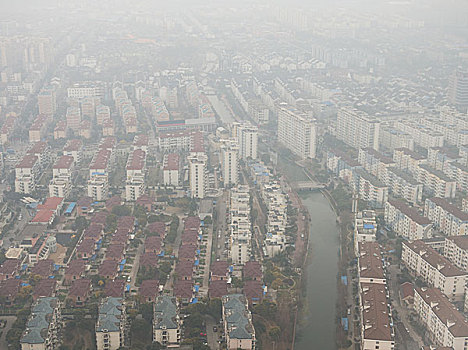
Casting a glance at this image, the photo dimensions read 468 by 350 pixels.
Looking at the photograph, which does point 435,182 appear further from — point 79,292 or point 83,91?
point 83,91

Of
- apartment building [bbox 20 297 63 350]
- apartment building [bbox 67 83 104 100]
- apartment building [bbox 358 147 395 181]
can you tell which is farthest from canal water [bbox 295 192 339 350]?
apartment building [bbox 67 83 104 100]

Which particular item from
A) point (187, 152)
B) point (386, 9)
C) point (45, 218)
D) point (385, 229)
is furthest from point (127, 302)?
point (386, 9)

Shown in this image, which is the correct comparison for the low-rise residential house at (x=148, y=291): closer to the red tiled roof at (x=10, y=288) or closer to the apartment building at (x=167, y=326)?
the apartment building at (x=167, y=326)

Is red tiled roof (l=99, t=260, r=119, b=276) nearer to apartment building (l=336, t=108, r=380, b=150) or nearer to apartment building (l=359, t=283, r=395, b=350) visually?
apartment building (l=359, t=283, r=395, b=350)

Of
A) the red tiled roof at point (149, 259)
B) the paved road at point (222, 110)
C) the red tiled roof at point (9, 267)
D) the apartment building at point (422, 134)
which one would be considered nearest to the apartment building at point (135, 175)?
the red tiled roof at point (149, 259)

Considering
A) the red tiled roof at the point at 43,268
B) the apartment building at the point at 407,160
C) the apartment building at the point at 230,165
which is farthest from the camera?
the apartment building at the point at 407,160

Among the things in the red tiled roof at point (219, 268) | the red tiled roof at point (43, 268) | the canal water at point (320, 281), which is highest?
the red tiled roof at point (219, 268)

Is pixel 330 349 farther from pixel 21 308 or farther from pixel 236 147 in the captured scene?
pixel 236 147
